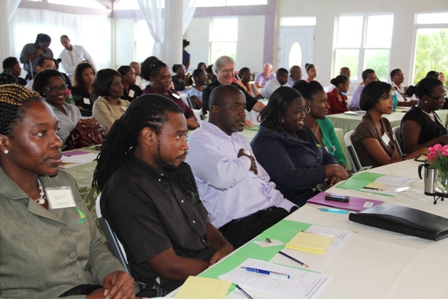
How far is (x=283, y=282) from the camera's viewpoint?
1.37 m

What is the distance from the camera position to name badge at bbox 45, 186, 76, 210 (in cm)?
151

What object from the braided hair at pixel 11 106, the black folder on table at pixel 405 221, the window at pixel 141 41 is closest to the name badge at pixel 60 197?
the braided hair at pixel 11 106

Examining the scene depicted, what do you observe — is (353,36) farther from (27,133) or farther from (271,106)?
(27,133)

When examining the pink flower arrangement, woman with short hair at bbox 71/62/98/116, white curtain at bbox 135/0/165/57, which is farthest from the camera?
white curtain at bbox 135/0/165/57

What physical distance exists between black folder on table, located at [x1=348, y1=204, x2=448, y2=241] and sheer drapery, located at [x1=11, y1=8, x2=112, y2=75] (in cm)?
1239

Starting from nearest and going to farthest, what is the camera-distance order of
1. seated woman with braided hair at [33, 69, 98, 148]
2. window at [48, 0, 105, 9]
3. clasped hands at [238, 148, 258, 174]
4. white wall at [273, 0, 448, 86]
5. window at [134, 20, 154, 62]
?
clasped hands at [238, 148, 258, 174]
seated woman with braided hair at [33, 69, 98, 148]
white wall at [273, 0, 448, 86]
window at [48, 0, 105, 9]
window at [134, 20, 154, 62]

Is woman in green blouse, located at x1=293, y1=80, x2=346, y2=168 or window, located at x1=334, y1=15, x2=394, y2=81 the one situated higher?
window, located at x1=334, y1=15, x2=394, y2=81

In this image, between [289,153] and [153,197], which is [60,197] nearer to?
[153,197]

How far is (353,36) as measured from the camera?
11.5 metres

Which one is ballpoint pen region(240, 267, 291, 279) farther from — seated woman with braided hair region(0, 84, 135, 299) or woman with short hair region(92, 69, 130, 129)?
woman with short hair region(92, 69, 130, 129)

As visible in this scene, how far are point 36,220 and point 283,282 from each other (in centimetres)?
78

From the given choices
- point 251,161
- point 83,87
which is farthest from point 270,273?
point 83,87

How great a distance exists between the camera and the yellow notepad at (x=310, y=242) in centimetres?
161

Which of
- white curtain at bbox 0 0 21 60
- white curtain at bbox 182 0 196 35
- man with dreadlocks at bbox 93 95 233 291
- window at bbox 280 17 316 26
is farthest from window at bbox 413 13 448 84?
man with dreadlocks at bbox 93 95 233 291
